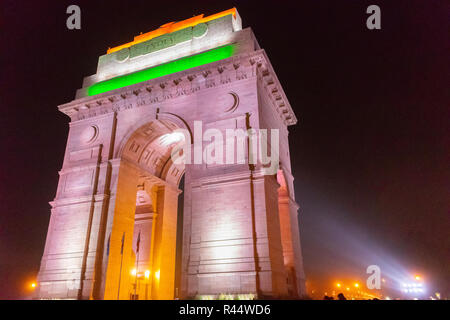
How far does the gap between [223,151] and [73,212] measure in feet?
33.6

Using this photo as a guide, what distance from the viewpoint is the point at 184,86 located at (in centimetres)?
2158

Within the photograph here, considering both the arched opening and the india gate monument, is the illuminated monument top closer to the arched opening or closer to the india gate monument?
the india gate monument

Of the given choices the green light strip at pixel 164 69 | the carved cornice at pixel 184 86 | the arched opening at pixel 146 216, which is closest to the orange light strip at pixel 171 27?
the green light strip at pixel 164 69

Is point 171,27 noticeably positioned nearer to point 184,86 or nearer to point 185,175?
point 184,86

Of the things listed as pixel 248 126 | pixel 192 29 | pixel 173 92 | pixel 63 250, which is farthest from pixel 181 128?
pixel 63 250

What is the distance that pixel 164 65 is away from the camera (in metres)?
23.3

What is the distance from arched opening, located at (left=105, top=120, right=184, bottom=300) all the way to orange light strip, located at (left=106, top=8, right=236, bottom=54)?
8.26 m

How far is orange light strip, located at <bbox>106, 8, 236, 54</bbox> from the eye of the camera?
24688 millimetres

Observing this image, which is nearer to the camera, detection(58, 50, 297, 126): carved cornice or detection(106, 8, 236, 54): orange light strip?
detection(58, 50, 297, 126): carved cornice

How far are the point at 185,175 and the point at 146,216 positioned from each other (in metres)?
9.13

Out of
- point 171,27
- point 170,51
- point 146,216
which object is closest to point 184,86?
point 170,51

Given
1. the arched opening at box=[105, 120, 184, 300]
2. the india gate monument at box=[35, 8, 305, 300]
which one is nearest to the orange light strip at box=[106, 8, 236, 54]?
the india gate monument at box=[35, 8, 305, 300]
